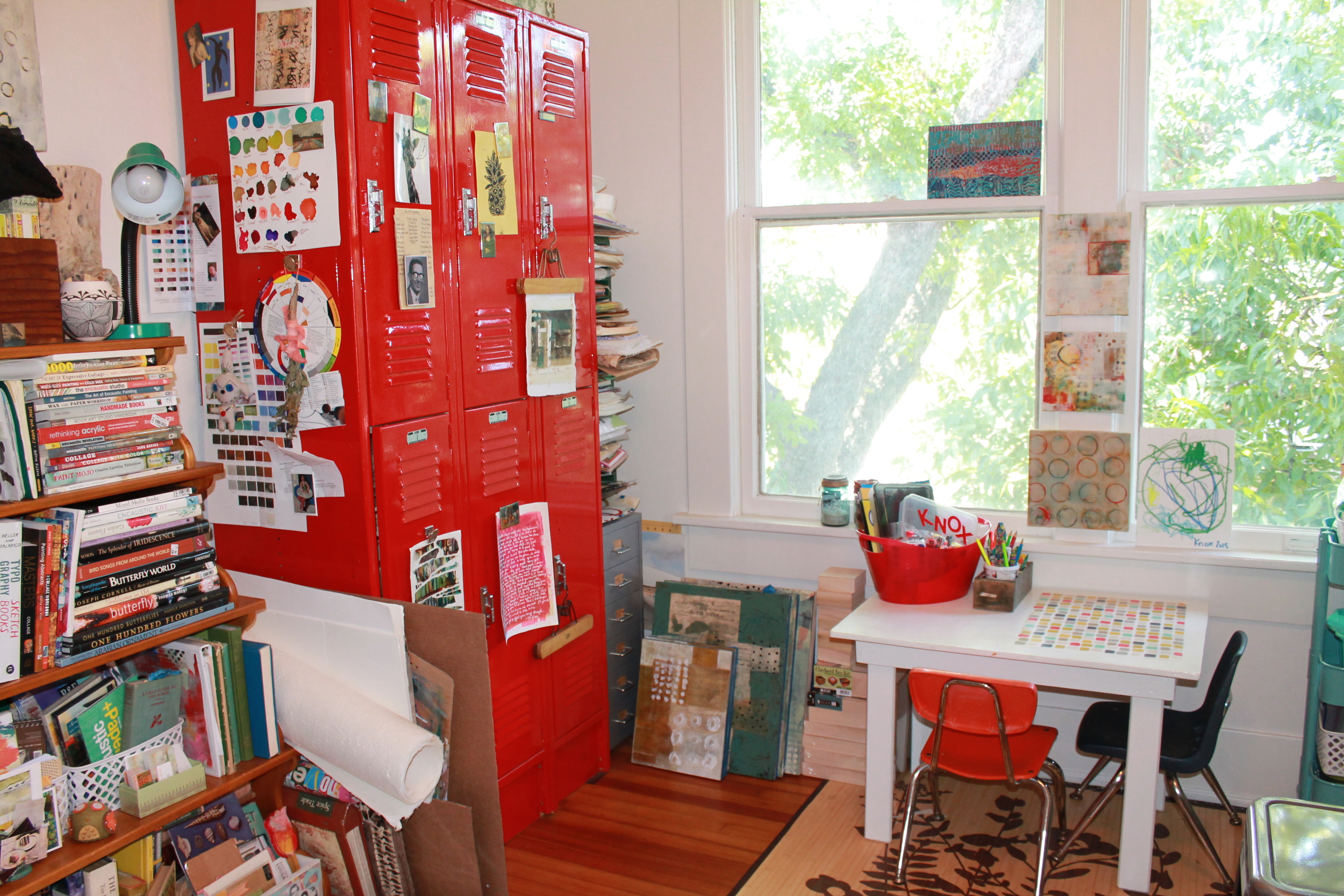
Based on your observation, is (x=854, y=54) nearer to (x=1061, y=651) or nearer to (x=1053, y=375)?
(x=1053, y=375)

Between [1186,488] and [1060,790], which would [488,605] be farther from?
[1186,488]

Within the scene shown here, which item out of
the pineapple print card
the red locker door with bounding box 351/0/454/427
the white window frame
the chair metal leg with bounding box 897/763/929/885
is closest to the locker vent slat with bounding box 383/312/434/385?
the red locker door with bounding box 351/0/454/427

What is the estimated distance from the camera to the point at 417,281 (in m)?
2.52

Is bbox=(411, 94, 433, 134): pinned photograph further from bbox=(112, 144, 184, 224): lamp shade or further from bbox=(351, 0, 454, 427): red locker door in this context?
bbox=(112, 144, 184, 224): lamp shade

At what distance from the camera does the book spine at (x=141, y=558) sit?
200 cm

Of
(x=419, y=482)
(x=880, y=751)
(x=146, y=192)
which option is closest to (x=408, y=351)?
(x=419, y=482)

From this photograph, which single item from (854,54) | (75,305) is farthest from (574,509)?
(854,54)

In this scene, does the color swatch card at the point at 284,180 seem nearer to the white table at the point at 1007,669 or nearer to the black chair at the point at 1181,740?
the white table at the point at 1007,669

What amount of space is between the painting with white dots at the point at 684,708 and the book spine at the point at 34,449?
2.05 meters

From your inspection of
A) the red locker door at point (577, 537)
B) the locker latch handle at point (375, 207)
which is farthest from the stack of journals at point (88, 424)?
the red locker door at point (577, 537)

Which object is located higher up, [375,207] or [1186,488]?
[375,207]

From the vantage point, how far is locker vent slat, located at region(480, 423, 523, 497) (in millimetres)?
2816

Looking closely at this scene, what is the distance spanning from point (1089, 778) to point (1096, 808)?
346 mm

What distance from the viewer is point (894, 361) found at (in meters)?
3.53
